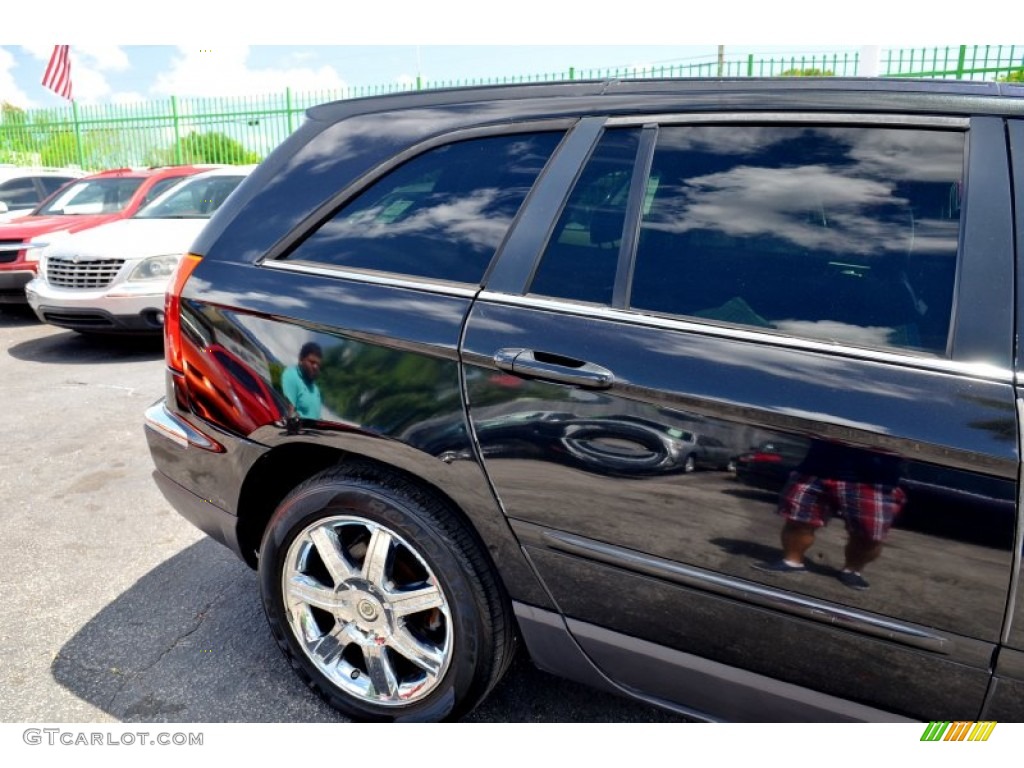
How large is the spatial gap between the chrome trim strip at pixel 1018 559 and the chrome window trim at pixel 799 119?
61 centimetres

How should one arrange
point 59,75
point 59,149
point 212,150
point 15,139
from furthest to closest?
point 15,139 < point 59,149 < point 212,150 < point 59,75

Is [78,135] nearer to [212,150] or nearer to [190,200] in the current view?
[212,150]

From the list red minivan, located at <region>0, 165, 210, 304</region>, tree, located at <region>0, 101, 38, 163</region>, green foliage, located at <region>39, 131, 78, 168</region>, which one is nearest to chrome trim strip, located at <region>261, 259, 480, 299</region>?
red minivan, located at <region>0, 165, 210, 304</region>

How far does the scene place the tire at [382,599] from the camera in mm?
1937

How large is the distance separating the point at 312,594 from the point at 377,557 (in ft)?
0.94

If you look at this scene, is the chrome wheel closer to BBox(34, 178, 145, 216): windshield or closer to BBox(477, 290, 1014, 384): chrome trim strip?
BBox(477, 290, 1014, 384): chrome trim strip

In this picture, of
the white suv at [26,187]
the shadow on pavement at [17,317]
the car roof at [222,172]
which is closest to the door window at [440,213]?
the car roof at [222,172]

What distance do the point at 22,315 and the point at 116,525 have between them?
6767mm

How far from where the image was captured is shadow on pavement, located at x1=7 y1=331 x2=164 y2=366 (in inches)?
259

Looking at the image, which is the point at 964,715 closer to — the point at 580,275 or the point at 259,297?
the point at 580,275

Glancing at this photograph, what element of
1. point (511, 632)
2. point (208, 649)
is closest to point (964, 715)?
point (511, 632)

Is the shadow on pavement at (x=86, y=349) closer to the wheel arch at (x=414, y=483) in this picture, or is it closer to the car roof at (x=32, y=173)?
the car roof at (x=32, y=173)

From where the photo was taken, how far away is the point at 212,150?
51.4ft

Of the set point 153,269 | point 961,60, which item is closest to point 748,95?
point 153,269
